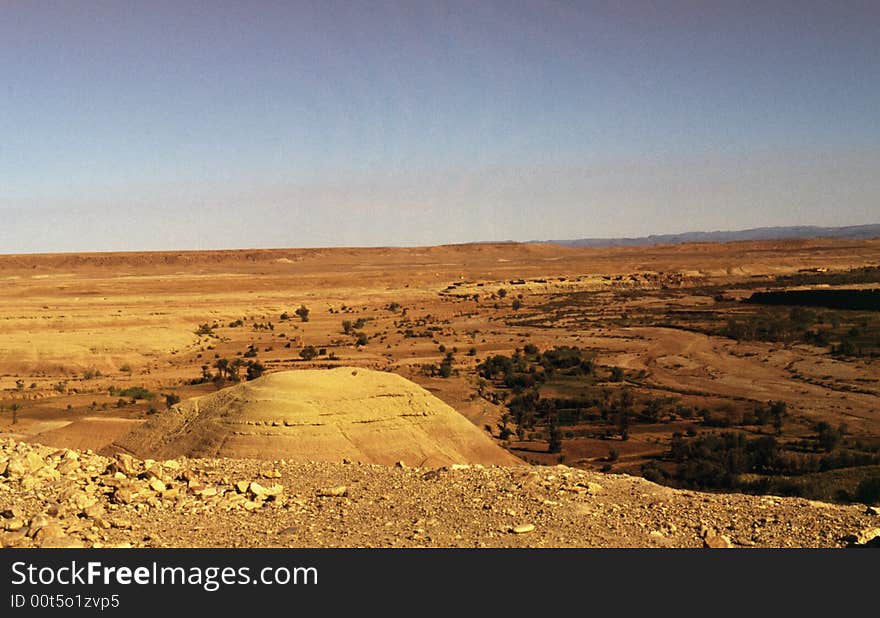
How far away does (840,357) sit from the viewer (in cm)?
4391

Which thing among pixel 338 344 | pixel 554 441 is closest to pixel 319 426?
pixel 554 441

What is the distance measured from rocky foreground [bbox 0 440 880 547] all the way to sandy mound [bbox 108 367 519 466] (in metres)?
6.28

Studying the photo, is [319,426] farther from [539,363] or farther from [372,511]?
[539,363]

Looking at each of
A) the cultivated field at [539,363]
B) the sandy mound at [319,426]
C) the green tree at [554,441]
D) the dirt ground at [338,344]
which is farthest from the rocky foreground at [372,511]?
the green tree at [554,441]

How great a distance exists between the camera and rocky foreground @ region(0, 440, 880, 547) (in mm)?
8844

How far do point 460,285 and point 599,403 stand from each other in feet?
219

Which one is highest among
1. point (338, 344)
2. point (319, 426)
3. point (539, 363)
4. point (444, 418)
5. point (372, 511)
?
point (372, 511)

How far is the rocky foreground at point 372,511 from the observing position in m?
8.84

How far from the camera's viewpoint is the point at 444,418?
21656 mm

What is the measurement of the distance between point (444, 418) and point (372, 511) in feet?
38.2

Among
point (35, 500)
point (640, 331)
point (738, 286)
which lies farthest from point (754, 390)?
point (738, 286)

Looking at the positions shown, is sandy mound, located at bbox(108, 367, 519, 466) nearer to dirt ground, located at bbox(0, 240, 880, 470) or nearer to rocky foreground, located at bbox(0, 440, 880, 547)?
dirt ground, located at bbox(0, 240, 880, 470)

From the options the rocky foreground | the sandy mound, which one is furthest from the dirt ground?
the rocky foreground

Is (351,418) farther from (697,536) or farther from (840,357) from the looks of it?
(840,357)
